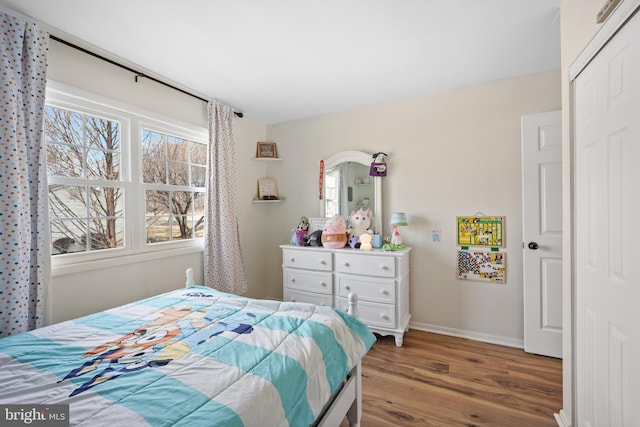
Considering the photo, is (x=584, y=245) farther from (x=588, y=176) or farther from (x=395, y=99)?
(x=395, y=99)

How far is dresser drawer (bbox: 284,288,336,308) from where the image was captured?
9.38 feet

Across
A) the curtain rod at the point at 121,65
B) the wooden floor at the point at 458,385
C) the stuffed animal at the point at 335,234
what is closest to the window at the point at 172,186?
the curtain rod at the point at 121,65

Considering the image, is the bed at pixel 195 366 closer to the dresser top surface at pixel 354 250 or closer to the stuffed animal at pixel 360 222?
the dresser top surface at pixel 354 250

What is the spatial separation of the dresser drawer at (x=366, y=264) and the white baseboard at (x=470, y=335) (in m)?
0.77

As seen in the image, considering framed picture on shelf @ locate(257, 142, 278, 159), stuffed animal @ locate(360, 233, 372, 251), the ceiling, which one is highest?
the ceiling

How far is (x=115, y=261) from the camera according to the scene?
A: 214 cm

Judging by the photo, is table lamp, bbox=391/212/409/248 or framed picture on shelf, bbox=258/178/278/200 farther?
framed picture on shelf, bbox=258/178/278/200

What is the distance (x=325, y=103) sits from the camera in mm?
3023

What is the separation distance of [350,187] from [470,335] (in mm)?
1856

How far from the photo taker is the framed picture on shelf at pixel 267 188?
3543mm

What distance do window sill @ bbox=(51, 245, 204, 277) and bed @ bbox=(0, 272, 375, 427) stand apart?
0.57 metres

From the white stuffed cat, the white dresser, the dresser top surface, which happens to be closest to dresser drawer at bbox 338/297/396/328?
the white dresser

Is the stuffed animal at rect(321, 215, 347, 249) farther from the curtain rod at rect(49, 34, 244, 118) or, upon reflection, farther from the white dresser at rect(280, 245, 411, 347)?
the curtain rod at rect(49, 34, 244, 118)

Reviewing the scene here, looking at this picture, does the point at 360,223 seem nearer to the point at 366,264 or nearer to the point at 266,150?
the point at 366,264
